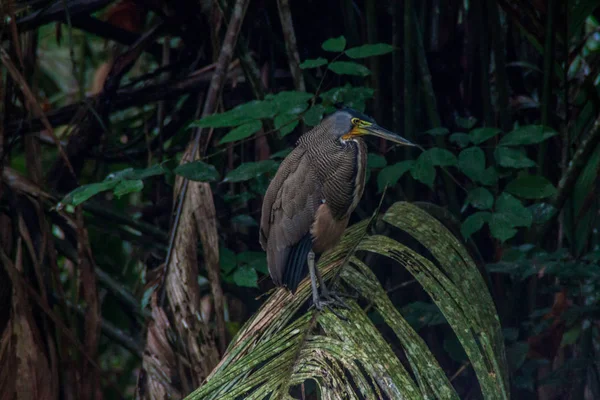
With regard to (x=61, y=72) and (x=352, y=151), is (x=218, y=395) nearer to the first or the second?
(x=352, y=151)

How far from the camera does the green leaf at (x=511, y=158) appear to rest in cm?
231

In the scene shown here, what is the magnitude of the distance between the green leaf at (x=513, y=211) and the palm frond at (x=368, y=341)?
0.78ft

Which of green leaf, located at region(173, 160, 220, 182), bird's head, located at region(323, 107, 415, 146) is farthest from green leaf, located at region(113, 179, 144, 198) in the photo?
bird's head, located at region(323, 107, 415, 146)

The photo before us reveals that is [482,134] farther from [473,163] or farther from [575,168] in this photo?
[575,168]

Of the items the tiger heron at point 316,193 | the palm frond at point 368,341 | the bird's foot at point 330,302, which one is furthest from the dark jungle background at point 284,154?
the bird's foot at point 330,302

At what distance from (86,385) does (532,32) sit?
193 cm

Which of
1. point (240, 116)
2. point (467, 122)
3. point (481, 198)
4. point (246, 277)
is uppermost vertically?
point (240, 116)

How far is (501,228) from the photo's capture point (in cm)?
223

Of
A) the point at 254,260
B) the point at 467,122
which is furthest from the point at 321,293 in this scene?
the point at 467,122

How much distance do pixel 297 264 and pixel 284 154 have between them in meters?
0.47

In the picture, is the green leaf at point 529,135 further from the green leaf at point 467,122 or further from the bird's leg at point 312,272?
the bird's leg at point 312,272

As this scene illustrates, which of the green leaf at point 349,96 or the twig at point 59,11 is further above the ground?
the twig at point 59,11

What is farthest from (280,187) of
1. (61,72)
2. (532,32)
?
(61,72)

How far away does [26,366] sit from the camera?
8.11 ft
